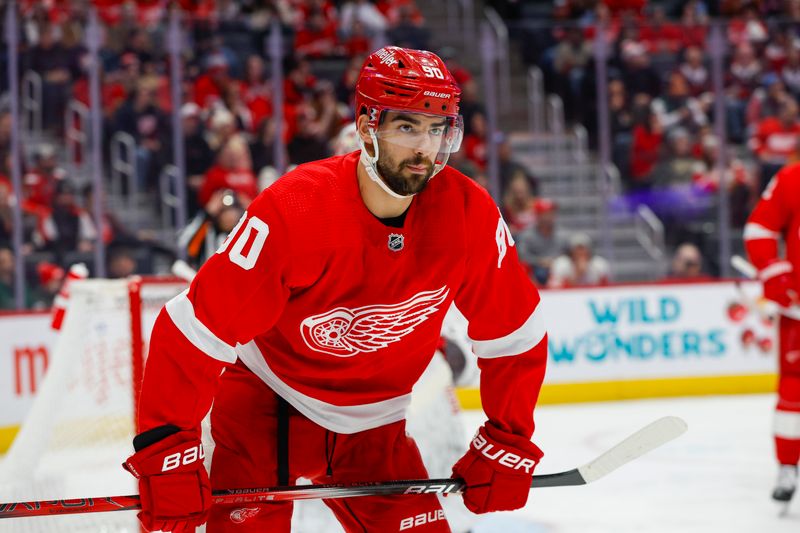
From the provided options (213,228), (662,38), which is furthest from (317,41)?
(213,228)

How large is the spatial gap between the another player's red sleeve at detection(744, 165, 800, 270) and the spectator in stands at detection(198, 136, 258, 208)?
288 cm

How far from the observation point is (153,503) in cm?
188

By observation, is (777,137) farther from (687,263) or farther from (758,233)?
(758,233)

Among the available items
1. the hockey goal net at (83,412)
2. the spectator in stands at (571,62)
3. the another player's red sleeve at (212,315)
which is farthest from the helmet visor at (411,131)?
the spectator in stands at (571,62)

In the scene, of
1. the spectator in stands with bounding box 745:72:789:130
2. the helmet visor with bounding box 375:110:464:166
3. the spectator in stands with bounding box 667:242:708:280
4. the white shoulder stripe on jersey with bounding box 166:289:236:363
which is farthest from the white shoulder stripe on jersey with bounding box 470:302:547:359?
the spectator in stands with bounding box 745:72:789:130

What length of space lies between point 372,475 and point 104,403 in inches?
90.1

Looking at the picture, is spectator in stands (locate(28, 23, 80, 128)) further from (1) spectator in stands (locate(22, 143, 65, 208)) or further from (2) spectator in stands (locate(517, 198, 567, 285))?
(2) spectator in stands (locate(517, 198, 567, 285))

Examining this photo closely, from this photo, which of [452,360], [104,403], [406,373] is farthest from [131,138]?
[406,373]

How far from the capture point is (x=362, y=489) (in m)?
2.04

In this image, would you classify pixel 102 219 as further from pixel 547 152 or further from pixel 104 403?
pixel 547 152

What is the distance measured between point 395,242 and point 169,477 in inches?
20.7

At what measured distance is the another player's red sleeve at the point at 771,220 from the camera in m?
4.13

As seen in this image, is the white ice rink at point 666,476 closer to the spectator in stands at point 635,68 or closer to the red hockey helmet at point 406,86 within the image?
the spectator in stands at point 635,68

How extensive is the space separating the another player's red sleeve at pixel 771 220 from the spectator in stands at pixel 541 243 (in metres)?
2.48
